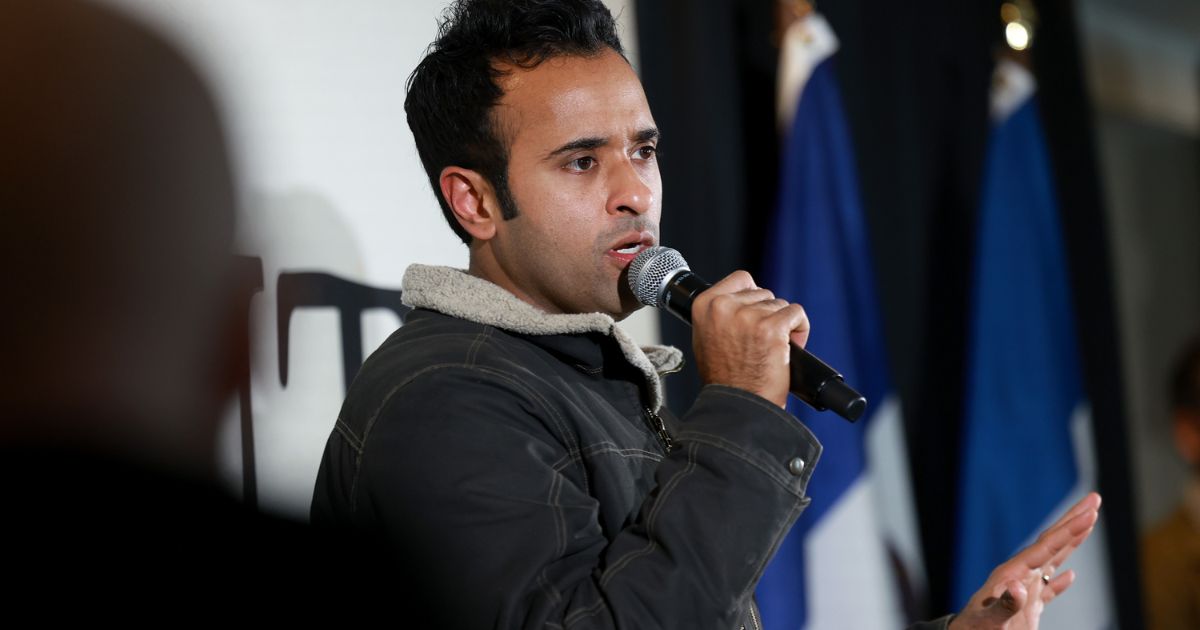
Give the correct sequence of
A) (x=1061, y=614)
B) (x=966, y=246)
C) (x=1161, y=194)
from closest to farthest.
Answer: (x=1061, y=614) → (x=966, y=246) → (x=1161, y=194)

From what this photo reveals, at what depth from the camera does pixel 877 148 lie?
2.98 metres

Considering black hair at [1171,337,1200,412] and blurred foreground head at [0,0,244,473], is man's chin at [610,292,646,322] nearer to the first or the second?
blurred foreground head at [0,0,244,473]

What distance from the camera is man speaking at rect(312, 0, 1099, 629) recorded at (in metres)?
1.01

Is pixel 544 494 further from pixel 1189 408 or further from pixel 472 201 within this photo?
pixel 1189 408

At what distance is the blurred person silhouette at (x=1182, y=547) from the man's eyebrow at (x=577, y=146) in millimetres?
2370

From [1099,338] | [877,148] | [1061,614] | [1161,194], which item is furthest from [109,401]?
[1161,194]

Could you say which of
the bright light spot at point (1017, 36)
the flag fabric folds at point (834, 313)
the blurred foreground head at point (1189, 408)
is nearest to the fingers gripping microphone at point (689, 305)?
the flag fabric folds at point (834, 313)

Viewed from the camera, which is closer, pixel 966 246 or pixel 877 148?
pixel 877 148

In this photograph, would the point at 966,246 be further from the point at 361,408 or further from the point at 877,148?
the point at 361,408

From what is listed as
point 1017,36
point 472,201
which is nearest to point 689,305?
point 472,201

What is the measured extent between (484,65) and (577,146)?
0.16m

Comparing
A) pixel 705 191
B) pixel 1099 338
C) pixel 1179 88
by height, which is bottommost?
pixel 1099 338

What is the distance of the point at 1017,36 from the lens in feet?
10.3

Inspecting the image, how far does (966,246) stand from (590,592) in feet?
8.05
